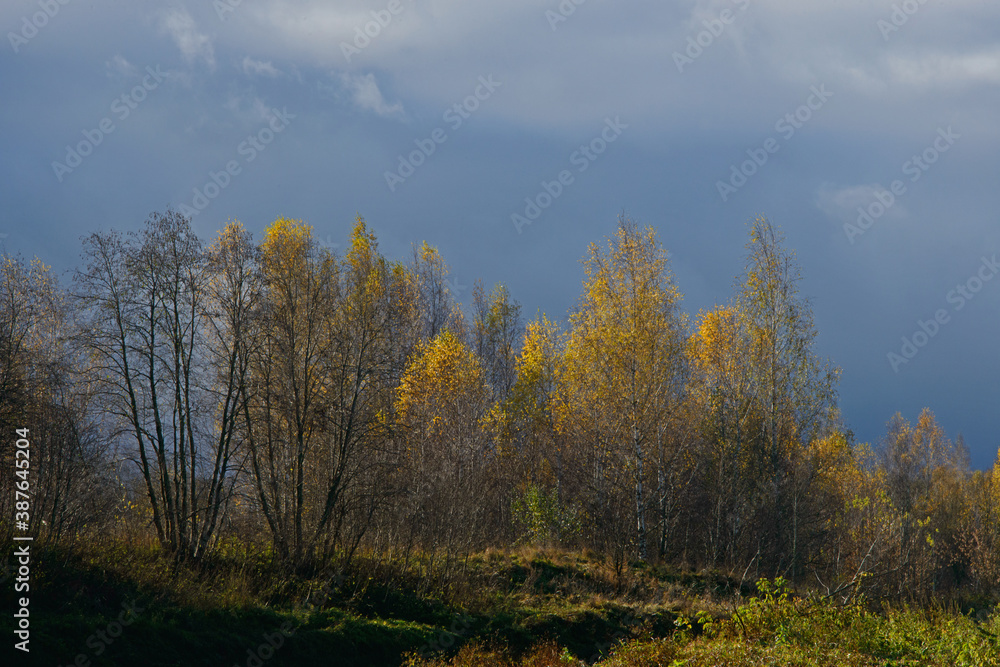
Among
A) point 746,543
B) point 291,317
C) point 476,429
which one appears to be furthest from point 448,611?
point 746,543

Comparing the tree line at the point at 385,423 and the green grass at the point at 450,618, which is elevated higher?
the tree line at the point at 385,423

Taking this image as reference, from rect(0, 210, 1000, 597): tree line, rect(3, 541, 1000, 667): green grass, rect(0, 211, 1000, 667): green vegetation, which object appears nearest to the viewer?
rect(3, 541, 1000, 667): green grass

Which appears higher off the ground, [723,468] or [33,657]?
[723,468]

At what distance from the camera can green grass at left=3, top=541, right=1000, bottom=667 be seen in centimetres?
1033

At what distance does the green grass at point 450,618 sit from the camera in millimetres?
10328

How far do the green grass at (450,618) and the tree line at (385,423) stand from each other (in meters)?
0.95

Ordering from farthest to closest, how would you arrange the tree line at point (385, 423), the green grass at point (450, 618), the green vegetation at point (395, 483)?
1. the tree line at point (385, 423)
2. the green vegetation at point (395, 483)
3. the green grass at point (450, 618)

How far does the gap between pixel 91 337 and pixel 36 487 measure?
11.3 feet

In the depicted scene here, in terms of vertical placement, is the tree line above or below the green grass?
above

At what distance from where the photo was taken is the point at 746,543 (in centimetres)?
2533

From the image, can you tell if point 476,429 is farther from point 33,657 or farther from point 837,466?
point 837,466

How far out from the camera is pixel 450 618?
16.0m

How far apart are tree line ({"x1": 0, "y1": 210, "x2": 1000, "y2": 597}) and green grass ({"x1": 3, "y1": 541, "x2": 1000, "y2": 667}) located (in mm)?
948

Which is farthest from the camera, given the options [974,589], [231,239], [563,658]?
[974,589]
